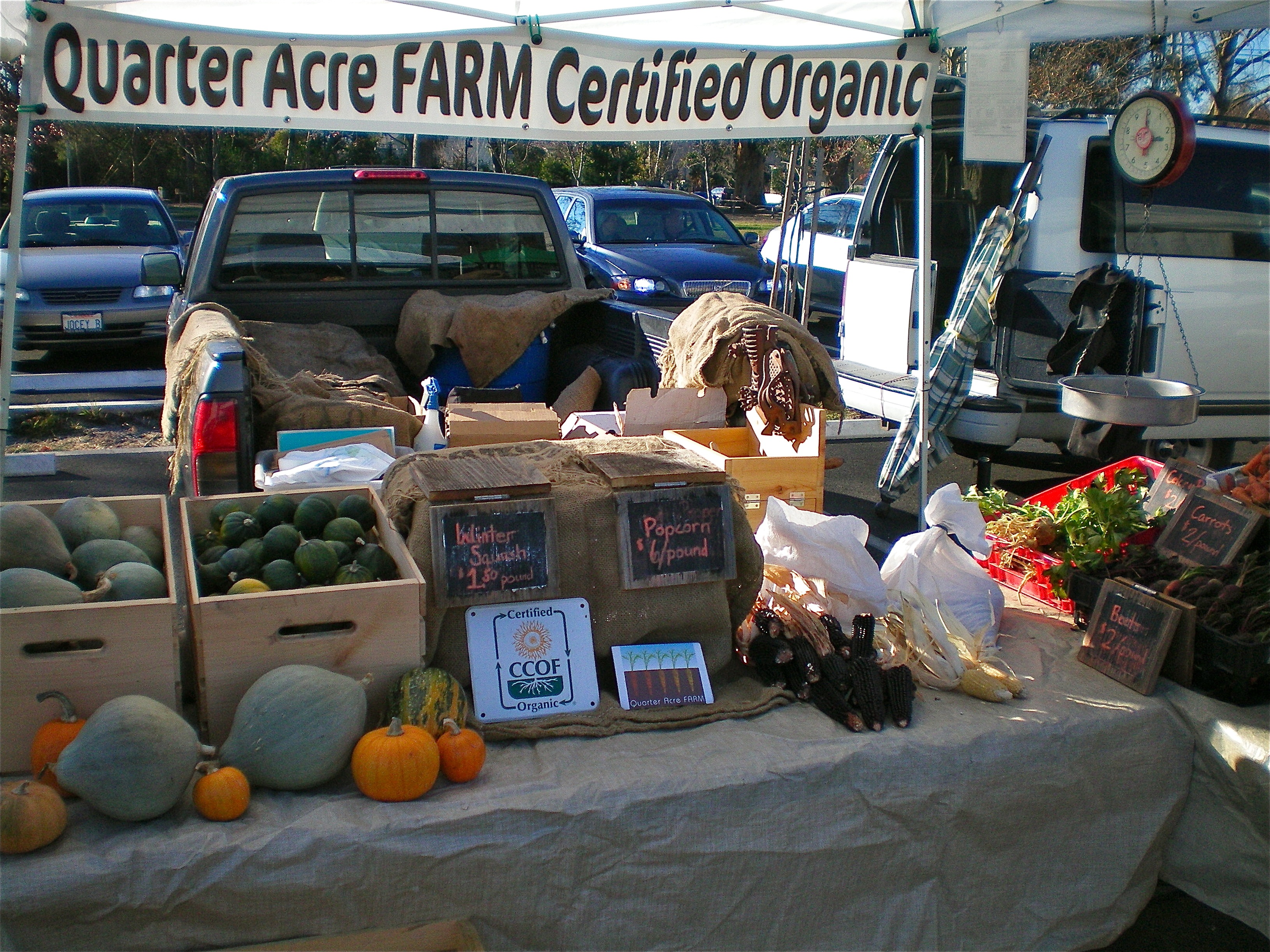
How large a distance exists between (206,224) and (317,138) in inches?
897

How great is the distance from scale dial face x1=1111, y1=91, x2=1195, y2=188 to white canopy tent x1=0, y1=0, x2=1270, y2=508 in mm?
286

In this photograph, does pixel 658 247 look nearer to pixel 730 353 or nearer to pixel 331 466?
pixel 730 353

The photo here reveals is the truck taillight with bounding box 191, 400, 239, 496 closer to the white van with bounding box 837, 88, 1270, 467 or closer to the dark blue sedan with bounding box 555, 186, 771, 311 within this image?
the white van with bounding box 837, 88, 1270, 467

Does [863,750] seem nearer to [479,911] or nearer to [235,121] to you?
[479,911]

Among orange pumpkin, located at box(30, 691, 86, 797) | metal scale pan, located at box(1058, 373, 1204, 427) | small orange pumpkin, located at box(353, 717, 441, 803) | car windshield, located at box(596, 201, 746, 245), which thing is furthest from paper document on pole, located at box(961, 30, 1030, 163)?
car windshield, located at box(596, 201, 746, 245)

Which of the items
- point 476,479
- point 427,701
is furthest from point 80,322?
point 427,701

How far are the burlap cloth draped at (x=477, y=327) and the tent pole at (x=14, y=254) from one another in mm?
1782

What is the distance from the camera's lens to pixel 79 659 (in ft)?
6.83

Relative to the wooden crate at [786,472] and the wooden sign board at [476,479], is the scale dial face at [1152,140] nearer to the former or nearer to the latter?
the wooden crate at [786,472]

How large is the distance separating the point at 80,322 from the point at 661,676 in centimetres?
932

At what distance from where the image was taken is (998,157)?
13.5ft

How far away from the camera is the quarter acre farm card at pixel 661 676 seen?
2529 mm

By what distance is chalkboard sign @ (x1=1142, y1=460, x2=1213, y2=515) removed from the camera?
11.0 feet

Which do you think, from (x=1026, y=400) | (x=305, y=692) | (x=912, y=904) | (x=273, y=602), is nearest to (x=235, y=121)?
(x=273, y=602)
